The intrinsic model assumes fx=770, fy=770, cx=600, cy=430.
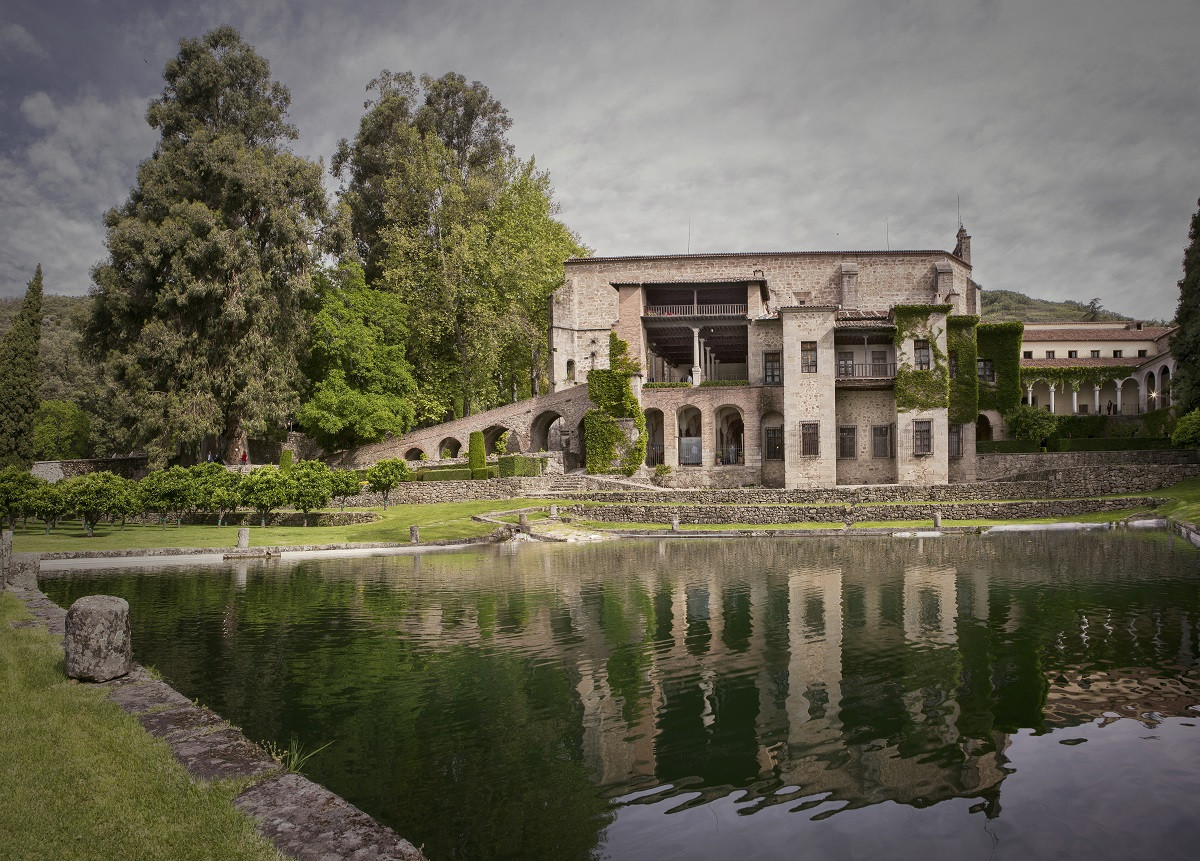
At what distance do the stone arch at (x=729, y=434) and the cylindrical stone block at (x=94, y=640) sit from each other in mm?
37153

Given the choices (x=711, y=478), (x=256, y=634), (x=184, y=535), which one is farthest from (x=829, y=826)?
(x=711, y=478)

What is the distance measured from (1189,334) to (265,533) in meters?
43.3

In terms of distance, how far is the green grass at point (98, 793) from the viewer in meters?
4.26

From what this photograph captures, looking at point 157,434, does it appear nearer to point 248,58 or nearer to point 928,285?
point 248,58

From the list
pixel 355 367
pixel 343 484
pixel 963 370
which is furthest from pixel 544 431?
pixel 963 370

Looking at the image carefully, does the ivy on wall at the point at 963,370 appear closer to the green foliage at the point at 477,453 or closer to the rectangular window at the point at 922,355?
the rectangular window at the point at 922,355

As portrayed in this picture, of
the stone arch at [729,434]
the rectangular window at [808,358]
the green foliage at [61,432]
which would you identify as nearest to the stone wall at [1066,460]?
the rectangular window at [808,358]

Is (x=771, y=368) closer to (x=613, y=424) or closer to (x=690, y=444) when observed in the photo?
(x=690, y=444)

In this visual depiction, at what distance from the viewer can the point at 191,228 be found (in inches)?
1462

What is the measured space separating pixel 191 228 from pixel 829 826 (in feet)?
131

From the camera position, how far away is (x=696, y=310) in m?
45.6

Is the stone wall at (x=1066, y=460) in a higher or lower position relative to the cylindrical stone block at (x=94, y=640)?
higher

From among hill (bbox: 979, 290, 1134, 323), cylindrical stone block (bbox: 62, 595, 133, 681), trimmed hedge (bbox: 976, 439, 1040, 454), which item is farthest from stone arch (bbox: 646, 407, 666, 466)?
hill (bbox: 979, 290, 1134, 323)

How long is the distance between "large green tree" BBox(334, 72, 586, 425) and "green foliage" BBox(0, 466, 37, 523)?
23.0 m
